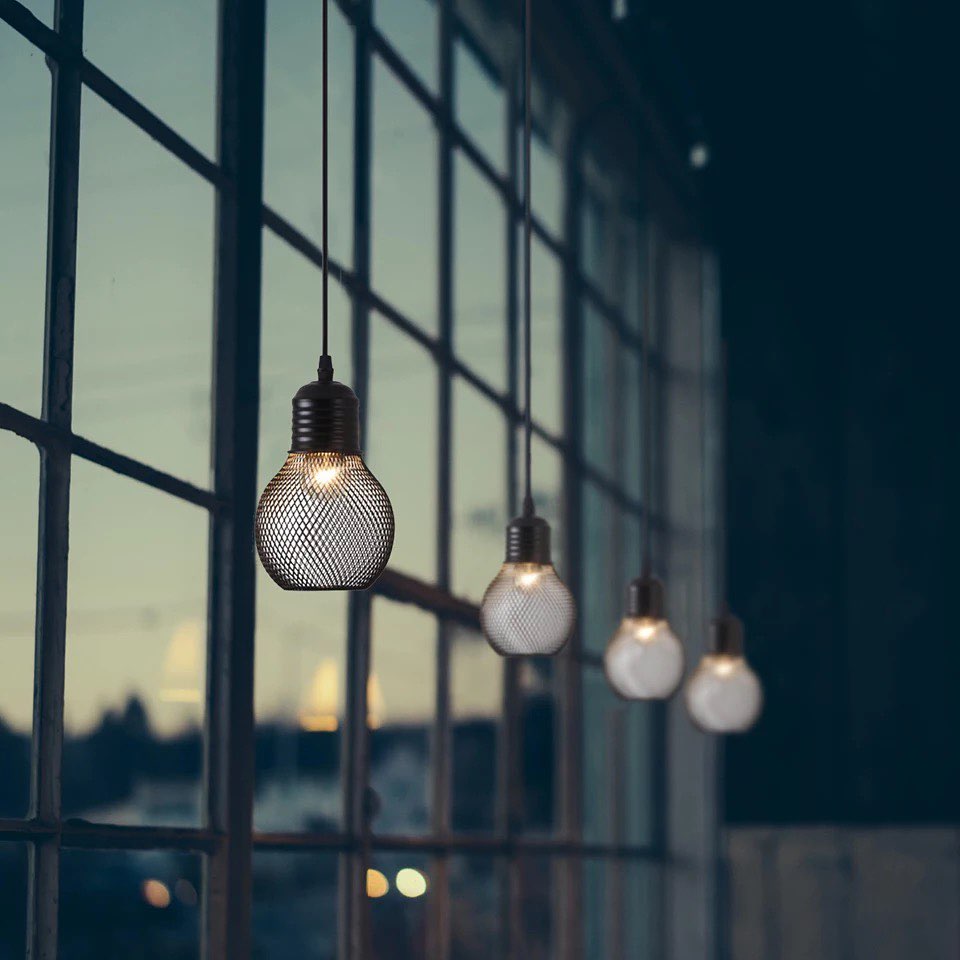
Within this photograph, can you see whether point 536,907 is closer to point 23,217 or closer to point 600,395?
point 600,395

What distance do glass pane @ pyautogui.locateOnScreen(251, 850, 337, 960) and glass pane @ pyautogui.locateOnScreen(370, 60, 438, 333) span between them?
124cm

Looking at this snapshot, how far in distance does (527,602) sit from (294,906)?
36.0 inches

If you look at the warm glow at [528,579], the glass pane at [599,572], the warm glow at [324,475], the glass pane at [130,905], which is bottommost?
the glass pane at [130,905]

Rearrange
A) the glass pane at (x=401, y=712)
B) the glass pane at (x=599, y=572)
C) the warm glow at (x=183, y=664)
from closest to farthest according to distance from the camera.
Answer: the warm glow at (x=183, y=664) < the glass pane at (x=401, y=712) < the glass pane at (x=599, y=572)

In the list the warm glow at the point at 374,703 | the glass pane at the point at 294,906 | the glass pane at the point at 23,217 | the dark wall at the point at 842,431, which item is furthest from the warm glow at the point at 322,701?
the dark wall at the point at 842,431

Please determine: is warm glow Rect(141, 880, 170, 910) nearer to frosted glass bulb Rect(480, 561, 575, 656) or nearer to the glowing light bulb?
frosted glass bulb Rect(480, 561, 575, 656)

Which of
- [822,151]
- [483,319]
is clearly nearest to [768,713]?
[822,151]

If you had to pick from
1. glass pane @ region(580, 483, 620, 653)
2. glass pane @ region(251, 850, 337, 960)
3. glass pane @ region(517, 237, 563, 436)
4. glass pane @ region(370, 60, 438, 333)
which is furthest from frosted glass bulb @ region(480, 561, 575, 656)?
glass pane @ region(580, 483, 620, 653)

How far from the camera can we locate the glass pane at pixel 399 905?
3.51m

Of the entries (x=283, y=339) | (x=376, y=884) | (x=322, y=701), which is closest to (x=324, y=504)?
(x=283, y=339)

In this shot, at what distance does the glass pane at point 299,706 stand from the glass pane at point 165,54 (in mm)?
785

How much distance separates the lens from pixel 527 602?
2541 millimetres

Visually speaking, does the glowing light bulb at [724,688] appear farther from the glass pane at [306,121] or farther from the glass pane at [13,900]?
the glass pane at [13,900]

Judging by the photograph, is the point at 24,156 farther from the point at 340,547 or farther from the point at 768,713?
the point at 768,713
